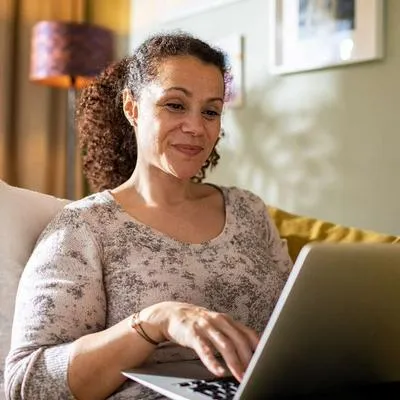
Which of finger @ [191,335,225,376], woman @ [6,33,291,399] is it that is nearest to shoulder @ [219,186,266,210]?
woman @ [6,33,291,399]

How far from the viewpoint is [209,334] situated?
88 cm

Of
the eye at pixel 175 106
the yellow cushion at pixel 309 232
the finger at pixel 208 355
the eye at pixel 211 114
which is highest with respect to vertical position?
the eye at pixel 175 106

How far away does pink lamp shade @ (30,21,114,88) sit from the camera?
257 cm

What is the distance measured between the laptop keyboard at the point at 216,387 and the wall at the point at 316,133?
112cm

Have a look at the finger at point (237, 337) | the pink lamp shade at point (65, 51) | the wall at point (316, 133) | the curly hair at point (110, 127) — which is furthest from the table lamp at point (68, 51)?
the finger at point (237, 337)

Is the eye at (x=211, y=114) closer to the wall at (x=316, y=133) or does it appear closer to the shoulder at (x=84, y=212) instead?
the shoulder at (x=84, y=212)

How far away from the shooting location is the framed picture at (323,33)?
191 centimetres

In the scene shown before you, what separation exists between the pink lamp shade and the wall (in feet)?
1.34

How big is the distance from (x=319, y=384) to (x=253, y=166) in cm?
150

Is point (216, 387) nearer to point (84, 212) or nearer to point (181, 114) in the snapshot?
point (84, 212)

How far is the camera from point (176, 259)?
4.15ft

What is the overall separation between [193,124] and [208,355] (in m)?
0.59

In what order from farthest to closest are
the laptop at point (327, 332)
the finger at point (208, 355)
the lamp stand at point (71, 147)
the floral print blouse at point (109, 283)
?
the lamp stand at point (71, 147) → the floral print blouse at point (109, 283) → the finger at point (208, 355) → the laptop at point (327, 332)

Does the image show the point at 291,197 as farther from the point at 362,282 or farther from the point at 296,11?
the point at 362,282
